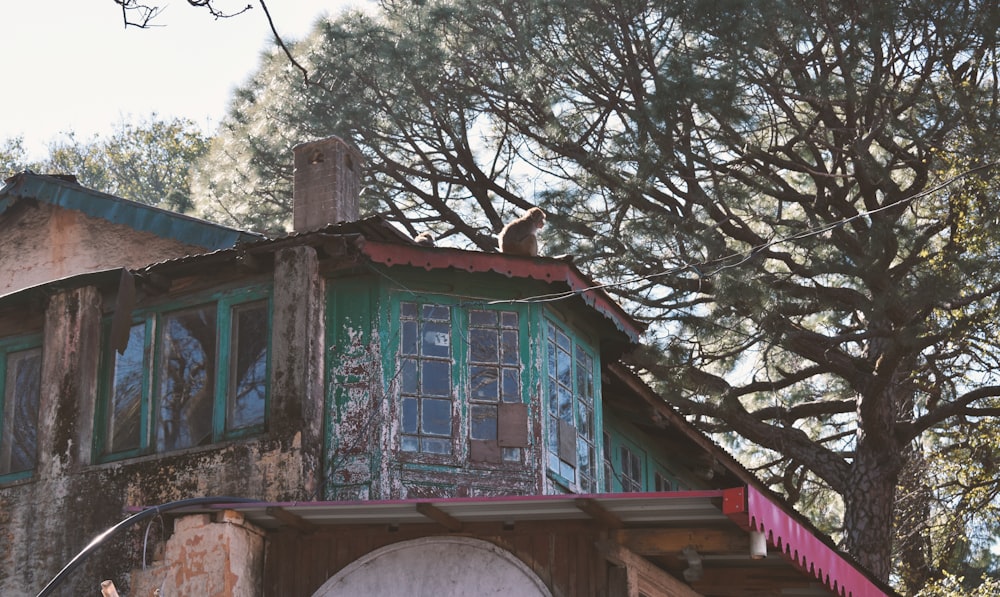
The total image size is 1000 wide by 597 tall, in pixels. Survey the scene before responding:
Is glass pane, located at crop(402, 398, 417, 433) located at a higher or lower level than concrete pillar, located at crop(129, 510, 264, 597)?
higher

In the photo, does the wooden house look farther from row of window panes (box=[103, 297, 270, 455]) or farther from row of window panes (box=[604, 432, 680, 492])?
row of window panes (box=[604, 432, 680, 492])

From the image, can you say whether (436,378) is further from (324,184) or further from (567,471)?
(324,184)

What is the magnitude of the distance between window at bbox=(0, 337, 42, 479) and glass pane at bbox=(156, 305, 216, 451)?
1.43 meters

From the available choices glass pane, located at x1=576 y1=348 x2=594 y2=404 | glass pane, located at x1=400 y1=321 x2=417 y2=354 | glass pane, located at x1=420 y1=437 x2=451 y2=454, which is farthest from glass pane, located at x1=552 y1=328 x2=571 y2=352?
glass pane, located at x1=420 y1=437 x2=451 y2=454

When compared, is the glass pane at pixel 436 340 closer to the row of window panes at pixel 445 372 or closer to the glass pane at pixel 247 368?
the row of window panes at pixel 445 372

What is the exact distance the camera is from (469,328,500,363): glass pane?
42.0ft

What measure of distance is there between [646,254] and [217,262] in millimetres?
8781

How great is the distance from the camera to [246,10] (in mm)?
6207

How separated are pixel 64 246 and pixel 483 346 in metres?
5.35

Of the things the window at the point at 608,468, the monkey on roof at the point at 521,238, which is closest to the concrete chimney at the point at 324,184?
the monkey on roof at the point at 521,238

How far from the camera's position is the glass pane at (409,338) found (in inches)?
498

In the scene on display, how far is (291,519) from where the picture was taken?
1122 cm

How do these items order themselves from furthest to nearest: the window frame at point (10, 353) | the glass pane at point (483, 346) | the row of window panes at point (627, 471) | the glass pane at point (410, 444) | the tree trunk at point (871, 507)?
1. the tree trunk at point (871, 507)
2. the row of window panes at point (627, 471)
3. the window frame at point (10, 353)
4. the glass pane at point (483, 346)
5. the glass pane at point (410, 444)

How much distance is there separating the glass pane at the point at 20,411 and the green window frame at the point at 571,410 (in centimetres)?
485
